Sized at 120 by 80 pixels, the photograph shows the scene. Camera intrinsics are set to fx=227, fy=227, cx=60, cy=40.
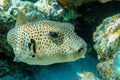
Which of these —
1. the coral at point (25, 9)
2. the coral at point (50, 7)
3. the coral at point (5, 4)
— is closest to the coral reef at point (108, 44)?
Answer: the coral at point (50, 7)

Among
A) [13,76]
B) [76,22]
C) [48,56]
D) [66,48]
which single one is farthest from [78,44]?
[76,22]

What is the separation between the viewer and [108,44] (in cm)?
388

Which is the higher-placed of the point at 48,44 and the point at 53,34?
the point at 53,34

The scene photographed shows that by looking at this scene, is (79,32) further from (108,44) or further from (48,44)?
(48,44)

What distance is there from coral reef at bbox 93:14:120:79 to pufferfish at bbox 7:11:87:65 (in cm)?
134

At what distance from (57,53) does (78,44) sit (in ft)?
0.85

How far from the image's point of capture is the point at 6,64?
4.33 meters

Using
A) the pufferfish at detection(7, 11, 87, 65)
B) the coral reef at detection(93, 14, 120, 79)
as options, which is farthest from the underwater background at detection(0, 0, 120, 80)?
the pufferfish at detection(7, 11, 87, 65)

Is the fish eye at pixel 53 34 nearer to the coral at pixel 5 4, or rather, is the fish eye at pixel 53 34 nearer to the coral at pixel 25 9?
the coral at pixel 25 9

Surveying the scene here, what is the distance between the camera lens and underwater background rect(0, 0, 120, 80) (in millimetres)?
3777

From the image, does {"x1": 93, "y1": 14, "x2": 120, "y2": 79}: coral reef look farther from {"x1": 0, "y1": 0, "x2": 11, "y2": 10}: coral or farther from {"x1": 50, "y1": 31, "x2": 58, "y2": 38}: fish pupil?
{"x1": 0, "y1": 0, "x2": 11, "y2": 10}: coral

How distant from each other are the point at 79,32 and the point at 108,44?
1352mm

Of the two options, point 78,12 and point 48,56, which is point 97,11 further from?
point 48,56

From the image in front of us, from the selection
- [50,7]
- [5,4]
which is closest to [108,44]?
[50,7]
